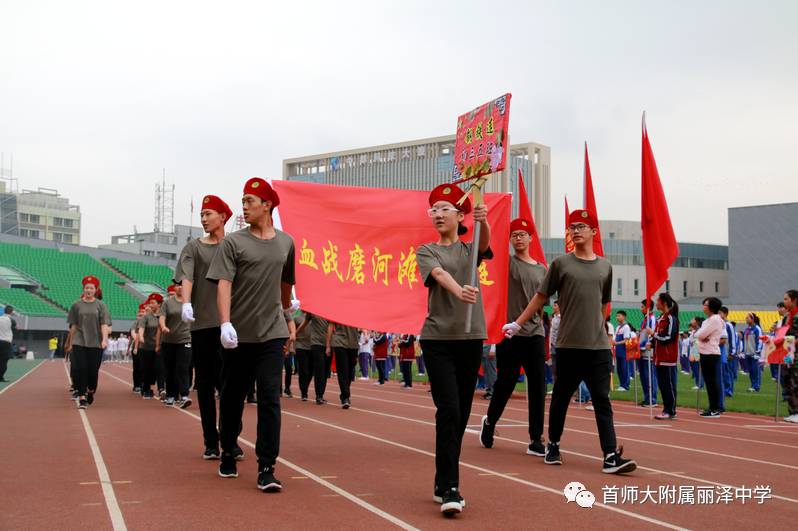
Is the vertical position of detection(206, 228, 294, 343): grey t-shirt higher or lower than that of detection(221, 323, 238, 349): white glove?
higher

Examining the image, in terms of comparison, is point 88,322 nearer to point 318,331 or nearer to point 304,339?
point 318,331

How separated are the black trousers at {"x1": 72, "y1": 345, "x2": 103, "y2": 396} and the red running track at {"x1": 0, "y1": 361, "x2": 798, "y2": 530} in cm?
110

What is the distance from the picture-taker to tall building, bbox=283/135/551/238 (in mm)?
91094

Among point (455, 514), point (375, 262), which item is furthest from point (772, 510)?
point (375, 262)

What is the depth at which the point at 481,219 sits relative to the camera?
6.33 metres

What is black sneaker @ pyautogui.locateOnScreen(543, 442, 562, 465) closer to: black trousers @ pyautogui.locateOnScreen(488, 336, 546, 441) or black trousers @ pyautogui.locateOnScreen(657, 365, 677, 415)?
black trousers @ pyautogui.locateOnScreen(488, 336, 546, 441)

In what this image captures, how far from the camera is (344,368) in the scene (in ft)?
48.8

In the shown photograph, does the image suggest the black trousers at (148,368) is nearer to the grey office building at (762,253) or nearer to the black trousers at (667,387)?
the black trousers at (667,387)

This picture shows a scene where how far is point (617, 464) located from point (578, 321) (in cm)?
126

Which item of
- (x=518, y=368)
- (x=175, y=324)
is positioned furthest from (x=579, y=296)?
(x=175, y=324)

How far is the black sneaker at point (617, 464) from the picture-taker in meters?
7.17

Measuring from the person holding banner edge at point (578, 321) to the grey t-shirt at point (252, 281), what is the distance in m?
2.20

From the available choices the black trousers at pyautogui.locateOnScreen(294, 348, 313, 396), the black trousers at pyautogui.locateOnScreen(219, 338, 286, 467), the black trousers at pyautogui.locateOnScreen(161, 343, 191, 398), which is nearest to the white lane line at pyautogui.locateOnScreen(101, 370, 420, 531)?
the black trousers at pyautogui.locateOnScreen(219, 338, 286, 467)

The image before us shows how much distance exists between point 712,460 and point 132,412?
8207mm
